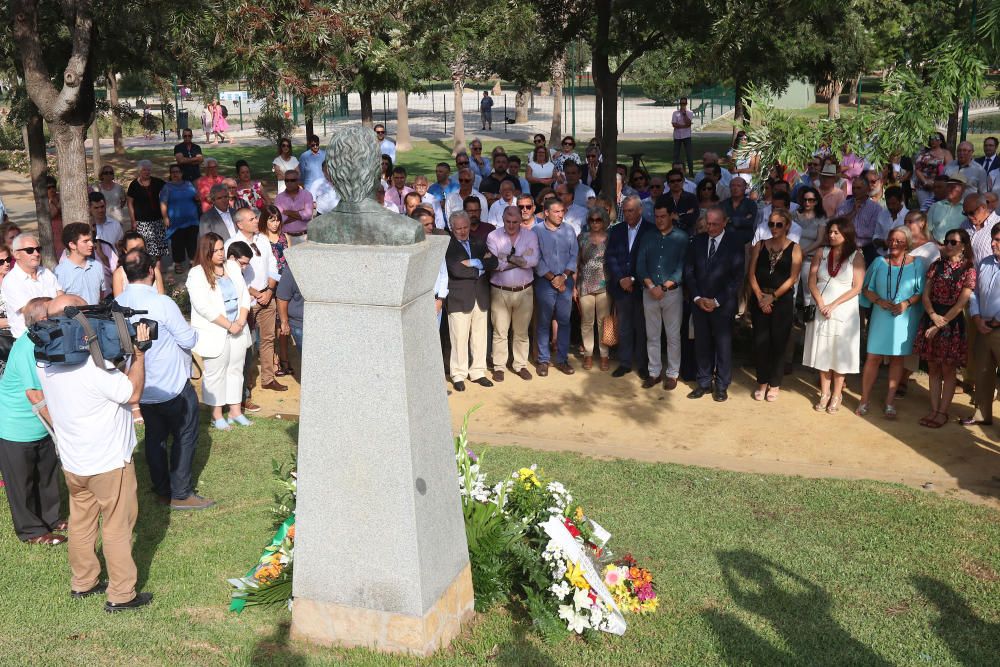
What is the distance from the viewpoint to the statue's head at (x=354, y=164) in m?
5.41

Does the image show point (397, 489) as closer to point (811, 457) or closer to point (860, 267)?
point (811, 457)

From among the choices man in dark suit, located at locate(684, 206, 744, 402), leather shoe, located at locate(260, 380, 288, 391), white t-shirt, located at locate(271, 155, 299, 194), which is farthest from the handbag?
white t-shirt, located at locate(271, 155, 299, 194)

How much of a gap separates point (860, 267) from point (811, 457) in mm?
2090

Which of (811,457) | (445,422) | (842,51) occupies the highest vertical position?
(842,51)

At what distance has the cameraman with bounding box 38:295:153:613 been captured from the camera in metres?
5.84

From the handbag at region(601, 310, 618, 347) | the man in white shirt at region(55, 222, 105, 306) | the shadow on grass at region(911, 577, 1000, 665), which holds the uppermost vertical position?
the man in white shirt at region(55, 222, 105, 306)

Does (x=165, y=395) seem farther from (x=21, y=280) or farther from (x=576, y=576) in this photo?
(x=576, y=576)

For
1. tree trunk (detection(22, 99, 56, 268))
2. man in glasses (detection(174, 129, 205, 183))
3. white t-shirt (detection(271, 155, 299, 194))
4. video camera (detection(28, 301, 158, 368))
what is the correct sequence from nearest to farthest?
video camera (detection(28, 301, 158, 368)) < tree trunk (detection(22, 99, 56, 268)) < white t-shirt (detection(271, 155, 299, 194)) < man in glasses (detection(174, 129, 205, 183))

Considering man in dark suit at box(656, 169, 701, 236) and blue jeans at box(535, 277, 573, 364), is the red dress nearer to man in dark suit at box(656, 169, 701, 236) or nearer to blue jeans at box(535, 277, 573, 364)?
man in dark suit at box(656, 169, 701, 236)

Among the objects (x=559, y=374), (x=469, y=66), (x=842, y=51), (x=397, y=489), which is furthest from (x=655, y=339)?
(x=469, y=66)

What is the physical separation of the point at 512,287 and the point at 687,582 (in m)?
5.12

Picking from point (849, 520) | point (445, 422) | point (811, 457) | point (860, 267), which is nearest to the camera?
point (445, 422)

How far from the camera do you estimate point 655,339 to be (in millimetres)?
11070

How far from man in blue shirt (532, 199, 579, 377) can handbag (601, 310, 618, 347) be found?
0.40 meters
